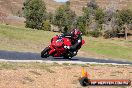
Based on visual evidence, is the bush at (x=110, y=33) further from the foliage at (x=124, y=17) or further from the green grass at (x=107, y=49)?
the green grass at (x=107, y=49)

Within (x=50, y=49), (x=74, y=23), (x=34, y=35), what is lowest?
(x=74, y=23)

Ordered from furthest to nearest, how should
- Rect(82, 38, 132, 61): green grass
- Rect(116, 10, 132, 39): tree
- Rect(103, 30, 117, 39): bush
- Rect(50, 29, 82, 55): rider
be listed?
Rect(116, 10, 132, 39): tree
Rect(103, 30, 117, 39): bush
Rect(82, 38, 132, 61): green grass
Rect(50, 29, 82, 55): rider

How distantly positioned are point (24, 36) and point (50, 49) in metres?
35.6

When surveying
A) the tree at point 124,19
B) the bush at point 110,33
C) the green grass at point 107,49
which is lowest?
the bush at point 110,33

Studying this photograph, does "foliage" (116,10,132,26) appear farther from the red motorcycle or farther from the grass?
the red motorcycle

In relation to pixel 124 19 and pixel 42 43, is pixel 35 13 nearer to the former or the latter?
pixel 124 19

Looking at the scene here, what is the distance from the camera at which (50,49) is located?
21.8 m

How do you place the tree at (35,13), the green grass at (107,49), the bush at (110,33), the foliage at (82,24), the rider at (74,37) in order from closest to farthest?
1. the rider at (74,37)
2. the green grass at (107,49)
3. the tree at (35,13)
4. the foliage at (82,24)
5. the bush at (110,33)

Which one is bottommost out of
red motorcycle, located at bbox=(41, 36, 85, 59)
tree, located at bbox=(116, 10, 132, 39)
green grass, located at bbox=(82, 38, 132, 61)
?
tree, located at bbox=(116, 10, 132, 39)

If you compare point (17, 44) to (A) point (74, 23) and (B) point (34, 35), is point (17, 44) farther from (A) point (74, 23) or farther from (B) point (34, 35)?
(A) point (74, 23)

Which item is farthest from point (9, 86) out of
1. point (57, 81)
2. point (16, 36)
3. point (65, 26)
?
point (65, 26)

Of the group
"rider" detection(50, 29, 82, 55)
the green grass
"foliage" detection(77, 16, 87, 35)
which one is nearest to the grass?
the green grass

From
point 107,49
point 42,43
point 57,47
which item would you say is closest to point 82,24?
point 107,49

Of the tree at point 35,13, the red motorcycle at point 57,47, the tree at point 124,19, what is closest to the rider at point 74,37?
the red motorcycle at point 57,47
